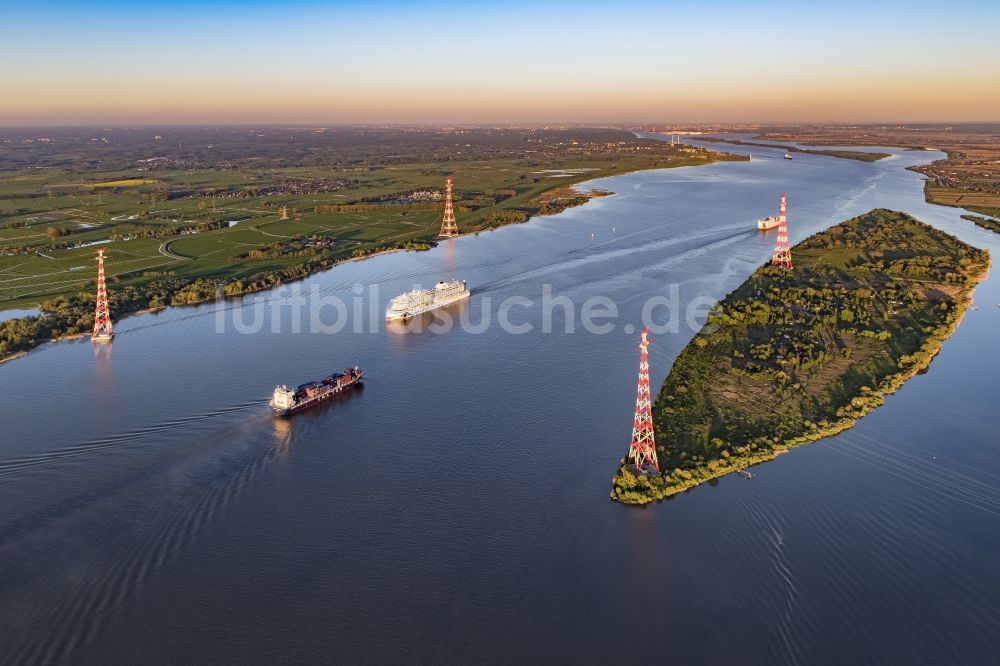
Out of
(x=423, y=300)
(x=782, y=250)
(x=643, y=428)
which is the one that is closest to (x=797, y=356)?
(x=643, y=428)

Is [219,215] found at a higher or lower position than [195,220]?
higher

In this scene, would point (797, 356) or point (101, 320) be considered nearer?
point (797, 356)

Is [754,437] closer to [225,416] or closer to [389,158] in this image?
[225,416]

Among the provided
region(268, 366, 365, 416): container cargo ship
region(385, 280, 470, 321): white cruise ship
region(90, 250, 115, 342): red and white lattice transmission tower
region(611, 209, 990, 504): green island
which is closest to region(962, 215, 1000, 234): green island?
region(611, 209, 990, 504): green island

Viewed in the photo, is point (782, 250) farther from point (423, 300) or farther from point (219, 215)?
point (219, 215)

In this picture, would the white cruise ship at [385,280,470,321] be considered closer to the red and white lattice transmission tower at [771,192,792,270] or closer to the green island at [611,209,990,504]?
the green island at [611,209,990,504]

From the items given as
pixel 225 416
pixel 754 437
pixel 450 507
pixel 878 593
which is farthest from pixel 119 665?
pixel 754 437
